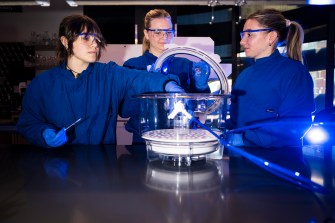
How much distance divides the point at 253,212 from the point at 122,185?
0.84ft

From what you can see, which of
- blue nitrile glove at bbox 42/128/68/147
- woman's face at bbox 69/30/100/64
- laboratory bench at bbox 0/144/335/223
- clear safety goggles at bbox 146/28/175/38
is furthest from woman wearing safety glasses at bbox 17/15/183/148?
clear safety goggles at bbox 146/28/175/38

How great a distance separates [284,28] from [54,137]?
51.5 inches

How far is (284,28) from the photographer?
5.35 ft

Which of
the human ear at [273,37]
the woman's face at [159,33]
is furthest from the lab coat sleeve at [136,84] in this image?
the human ear at [273,37]

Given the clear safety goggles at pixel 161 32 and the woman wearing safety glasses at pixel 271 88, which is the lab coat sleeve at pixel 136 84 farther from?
the clear safety goggles at pixel 161 32

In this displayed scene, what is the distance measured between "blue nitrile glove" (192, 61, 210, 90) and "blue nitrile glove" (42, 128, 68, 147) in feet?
1.71

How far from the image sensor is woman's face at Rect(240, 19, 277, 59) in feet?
5.19

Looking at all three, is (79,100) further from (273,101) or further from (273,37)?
(273,37)

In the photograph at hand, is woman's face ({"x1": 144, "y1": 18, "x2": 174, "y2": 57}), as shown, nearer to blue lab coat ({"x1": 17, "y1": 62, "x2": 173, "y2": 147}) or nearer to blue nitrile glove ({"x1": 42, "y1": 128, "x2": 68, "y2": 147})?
blue lab coat ({"x1": 17, "y1": 62, "x2": 173, "y2": 147})

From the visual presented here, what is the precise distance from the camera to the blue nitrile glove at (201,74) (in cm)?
113

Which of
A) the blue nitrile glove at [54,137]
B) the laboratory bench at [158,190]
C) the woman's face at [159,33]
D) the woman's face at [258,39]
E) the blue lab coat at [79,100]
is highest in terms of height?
the woman's face at [159,33]

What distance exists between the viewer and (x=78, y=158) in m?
0.86

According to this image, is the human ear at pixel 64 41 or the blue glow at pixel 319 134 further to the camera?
the human ear at pixel 64 41

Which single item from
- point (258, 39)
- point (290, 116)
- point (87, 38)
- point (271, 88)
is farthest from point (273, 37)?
point (87, 38)
